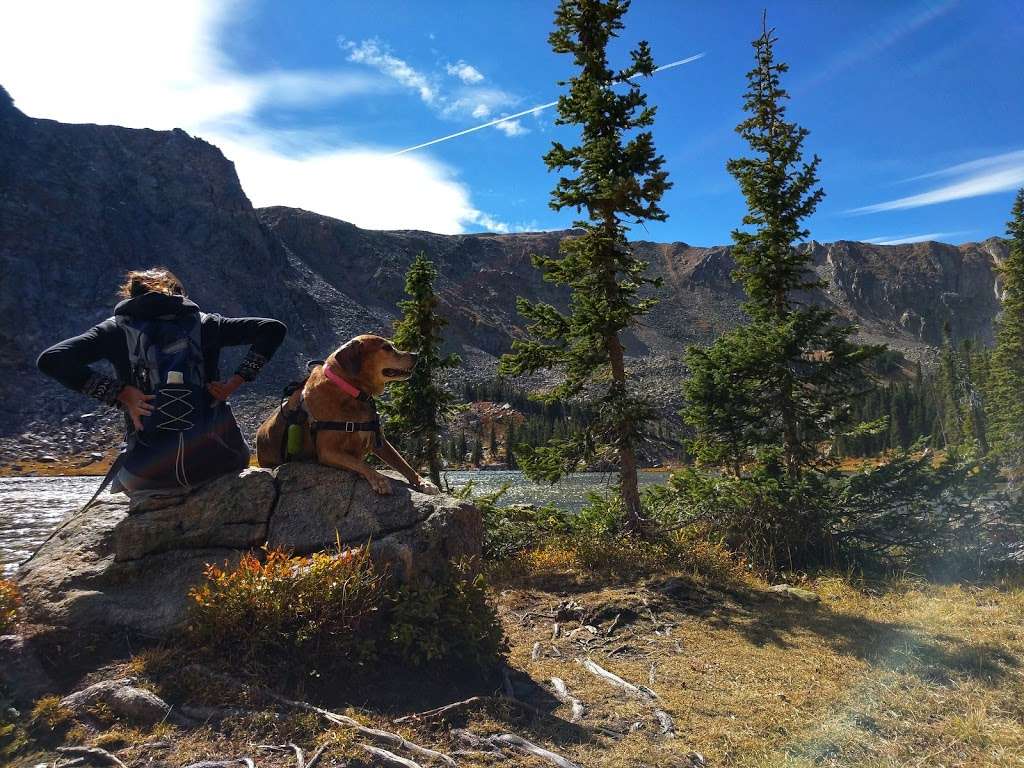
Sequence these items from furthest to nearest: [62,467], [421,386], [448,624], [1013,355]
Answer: [62,467]
[1013,355]
[421,386]
[448,624]

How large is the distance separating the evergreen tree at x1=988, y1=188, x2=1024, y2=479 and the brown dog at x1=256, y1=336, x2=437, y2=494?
3312 cm

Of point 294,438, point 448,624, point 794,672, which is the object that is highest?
point 294,438

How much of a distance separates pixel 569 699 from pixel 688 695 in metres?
1.21

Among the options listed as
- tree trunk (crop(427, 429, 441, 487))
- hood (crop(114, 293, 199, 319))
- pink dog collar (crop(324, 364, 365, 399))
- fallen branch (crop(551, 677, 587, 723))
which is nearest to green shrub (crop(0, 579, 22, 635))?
hood (crop(114, 293, 199, 319))

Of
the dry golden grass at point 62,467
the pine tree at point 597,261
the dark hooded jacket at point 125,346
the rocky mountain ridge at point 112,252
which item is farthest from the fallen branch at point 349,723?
the rocky mountain ridge at point 112,252

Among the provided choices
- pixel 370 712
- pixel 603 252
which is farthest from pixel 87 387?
pixel 603 252

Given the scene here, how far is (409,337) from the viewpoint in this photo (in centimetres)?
1388

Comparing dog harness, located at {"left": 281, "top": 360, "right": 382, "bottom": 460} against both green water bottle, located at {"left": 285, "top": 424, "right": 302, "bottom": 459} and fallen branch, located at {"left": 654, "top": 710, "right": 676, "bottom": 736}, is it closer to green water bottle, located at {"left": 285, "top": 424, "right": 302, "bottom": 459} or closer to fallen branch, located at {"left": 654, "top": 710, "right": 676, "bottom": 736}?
green water bottle, located at {"left": 285, "top": 424, "right": 302, "bottom": 459}

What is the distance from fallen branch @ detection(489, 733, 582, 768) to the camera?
3904 mm

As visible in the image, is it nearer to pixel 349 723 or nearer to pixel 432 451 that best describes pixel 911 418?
pixel 432 451

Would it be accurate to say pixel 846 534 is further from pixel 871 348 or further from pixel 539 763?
pixel 539 763

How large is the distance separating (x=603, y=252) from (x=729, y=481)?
5336 mm

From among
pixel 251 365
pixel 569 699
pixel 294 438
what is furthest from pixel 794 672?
pixel 251 365

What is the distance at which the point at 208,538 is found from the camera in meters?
5.08
